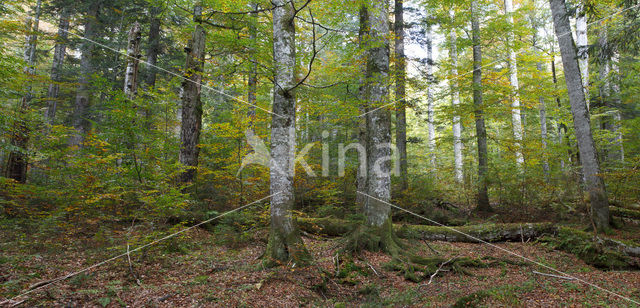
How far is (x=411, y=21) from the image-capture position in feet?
34.6

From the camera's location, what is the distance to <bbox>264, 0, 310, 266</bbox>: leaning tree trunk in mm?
5109

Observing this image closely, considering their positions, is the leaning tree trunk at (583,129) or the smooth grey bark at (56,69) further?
the smooth grey bark at (56,69)

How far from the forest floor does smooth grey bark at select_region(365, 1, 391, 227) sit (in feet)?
3.23

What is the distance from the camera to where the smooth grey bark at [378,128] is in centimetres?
631

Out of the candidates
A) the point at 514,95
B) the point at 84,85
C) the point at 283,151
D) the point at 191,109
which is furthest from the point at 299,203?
the point at 84,85

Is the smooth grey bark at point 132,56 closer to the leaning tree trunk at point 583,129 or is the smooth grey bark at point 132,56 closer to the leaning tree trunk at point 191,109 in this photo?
the leaning tree trunk at point 191,109

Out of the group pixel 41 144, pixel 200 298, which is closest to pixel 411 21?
pixel 200 298

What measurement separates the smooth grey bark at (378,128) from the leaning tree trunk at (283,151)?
188 cm

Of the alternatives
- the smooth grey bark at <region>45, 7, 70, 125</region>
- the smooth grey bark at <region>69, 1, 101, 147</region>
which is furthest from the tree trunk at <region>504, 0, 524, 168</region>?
the smooth grey bark at <region>45, 7, 70, 125</region>

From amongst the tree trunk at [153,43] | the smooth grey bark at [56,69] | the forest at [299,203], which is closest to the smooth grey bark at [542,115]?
the forest at [299,203]

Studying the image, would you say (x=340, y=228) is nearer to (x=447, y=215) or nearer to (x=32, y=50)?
(x=447, y=215)

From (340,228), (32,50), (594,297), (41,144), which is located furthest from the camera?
(32,50)

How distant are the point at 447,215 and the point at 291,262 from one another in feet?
22.1

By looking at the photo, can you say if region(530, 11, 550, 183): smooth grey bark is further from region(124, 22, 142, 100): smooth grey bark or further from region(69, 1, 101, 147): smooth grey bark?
region(69, 1, 101, 147): smooth grey bark
